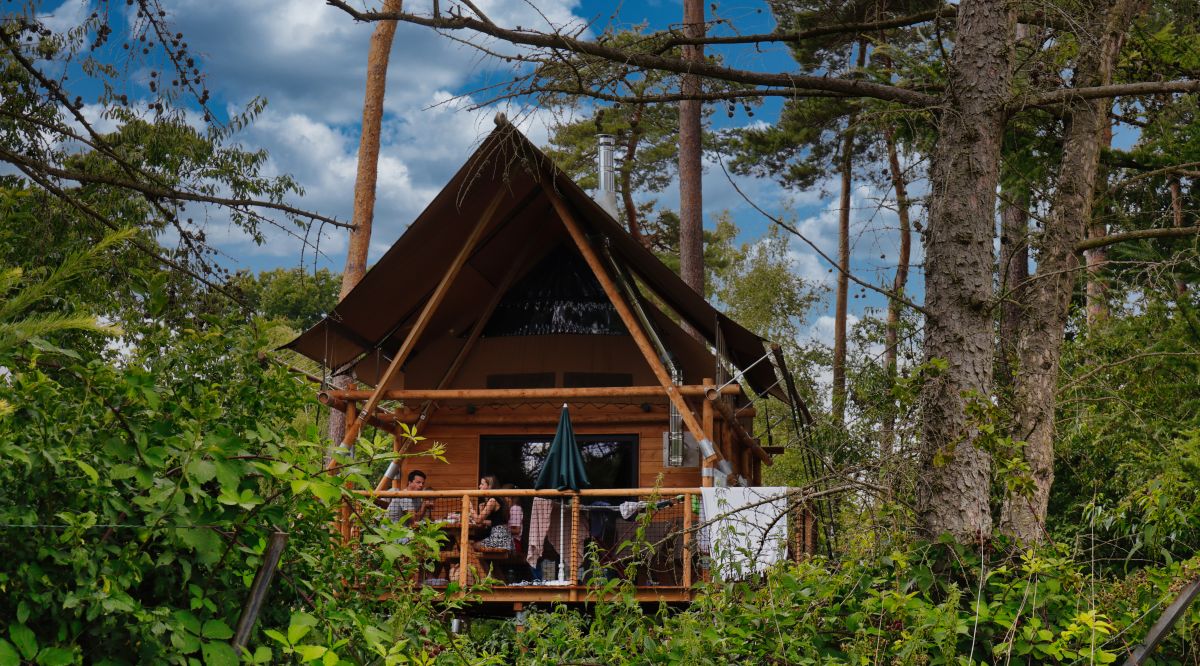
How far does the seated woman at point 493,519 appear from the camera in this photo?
10.6m

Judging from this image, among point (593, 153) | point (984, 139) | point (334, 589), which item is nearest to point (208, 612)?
point (334, 589)

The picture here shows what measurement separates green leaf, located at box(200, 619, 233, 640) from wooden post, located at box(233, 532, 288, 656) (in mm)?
128

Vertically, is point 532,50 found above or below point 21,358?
above

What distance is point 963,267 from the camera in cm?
577

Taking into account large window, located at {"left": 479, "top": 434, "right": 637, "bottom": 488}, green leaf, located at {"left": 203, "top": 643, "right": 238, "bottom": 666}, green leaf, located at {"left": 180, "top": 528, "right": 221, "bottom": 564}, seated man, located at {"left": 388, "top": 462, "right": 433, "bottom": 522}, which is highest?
large window, located at {"left": 479, "top": 434, "right": 637, "bottom": 488}

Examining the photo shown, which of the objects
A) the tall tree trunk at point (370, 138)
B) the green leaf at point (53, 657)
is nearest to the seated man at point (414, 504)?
the tall tree trunk at point (370, 138)

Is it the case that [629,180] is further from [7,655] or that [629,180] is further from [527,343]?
[7,655]

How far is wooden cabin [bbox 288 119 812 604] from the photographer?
1145cm

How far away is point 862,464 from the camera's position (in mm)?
5652

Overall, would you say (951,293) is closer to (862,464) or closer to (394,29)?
(862,464)

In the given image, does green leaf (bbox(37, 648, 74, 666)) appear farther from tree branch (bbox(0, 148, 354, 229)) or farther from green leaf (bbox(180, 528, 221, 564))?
tree branch (bbox(0, 148, 354, 229))

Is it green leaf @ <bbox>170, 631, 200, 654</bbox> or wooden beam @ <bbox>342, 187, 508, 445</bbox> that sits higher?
wooden beam @ <bbox>342, 187, 508, 445</bbox>

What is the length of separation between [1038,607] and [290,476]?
129 inches

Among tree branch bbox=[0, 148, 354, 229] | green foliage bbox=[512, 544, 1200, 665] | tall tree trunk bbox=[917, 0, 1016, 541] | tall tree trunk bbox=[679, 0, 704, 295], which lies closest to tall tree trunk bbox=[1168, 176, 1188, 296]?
tall tree trunk bbox=[917, 0, 1016, 541]
